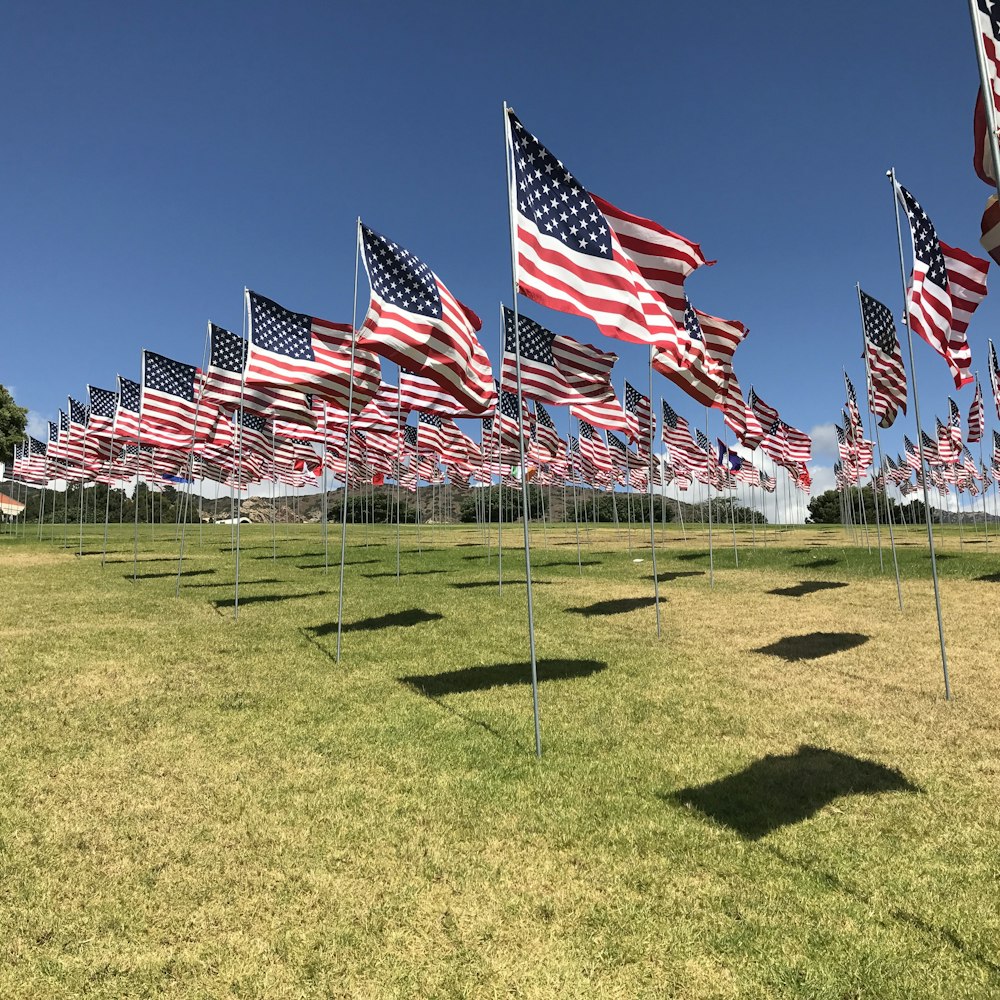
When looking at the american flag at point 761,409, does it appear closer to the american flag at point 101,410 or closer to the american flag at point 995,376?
the american flag at point 995,376

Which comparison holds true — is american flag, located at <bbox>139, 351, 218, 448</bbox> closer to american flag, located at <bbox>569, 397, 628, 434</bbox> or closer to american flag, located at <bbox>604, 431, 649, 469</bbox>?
american flag, located at <bbox>569, 397, 628, 434</bbox>

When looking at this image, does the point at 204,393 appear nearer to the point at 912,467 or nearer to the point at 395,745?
the point at 395,745

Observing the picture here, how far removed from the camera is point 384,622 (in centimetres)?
1606

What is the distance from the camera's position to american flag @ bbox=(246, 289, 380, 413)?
1321 centimetres

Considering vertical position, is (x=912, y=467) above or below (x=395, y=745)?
above

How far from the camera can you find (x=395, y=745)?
7.90 meters

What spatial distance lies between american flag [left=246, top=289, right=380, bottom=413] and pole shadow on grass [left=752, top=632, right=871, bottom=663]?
33.9ft

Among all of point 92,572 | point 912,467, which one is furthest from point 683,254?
point 912,467

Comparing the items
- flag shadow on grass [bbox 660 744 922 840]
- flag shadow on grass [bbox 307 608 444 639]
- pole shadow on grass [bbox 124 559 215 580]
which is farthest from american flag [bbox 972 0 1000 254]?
pole shadow on grass [bbox 124 559 215 580]

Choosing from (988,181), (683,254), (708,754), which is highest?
(683,254)

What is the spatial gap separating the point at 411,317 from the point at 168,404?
1393 cm

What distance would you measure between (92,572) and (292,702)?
22787mm

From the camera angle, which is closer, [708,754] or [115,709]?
[708,754]

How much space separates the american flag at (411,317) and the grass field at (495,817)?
5.47m
